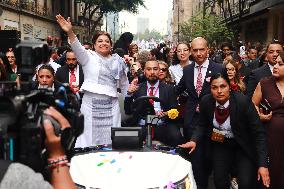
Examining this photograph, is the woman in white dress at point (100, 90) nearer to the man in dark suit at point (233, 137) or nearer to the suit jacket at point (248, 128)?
the man in dark suit at point (233, 137)

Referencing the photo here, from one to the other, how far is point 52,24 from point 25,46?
157 feet

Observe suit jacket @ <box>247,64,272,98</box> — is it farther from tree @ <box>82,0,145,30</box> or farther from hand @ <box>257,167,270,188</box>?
tree @ <box>82,0,145,30</box>

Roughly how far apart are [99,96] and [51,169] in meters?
4.24

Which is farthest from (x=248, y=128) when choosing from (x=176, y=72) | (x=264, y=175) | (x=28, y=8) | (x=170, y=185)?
(x=28, y=8)

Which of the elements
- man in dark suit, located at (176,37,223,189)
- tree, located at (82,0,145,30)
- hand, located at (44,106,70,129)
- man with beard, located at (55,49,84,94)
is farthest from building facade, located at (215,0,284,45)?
hand, located at (44,106,70,129)

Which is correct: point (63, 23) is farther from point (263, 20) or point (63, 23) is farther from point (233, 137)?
point (263, 20)

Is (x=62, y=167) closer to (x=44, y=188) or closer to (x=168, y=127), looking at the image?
(x=44, y=188)

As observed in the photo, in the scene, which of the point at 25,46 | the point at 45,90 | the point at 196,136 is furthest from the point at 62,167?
the point at 196,136

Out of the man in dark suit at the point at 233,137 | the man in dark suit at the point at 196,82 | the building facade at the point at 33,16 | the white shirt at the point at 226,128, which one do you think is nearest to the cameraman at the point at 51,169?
the man in dark suit at the point at 233,137

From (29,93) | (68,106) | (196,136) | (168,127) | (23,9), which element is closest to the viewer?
(29,93)

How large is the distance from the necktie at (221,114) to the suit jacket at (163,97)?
1068 mm

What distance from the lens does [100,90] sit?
642cm

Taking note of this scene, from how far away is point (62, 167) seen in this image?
2.27m

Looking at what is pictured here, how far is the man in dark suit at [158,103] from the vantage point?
21.0ft
